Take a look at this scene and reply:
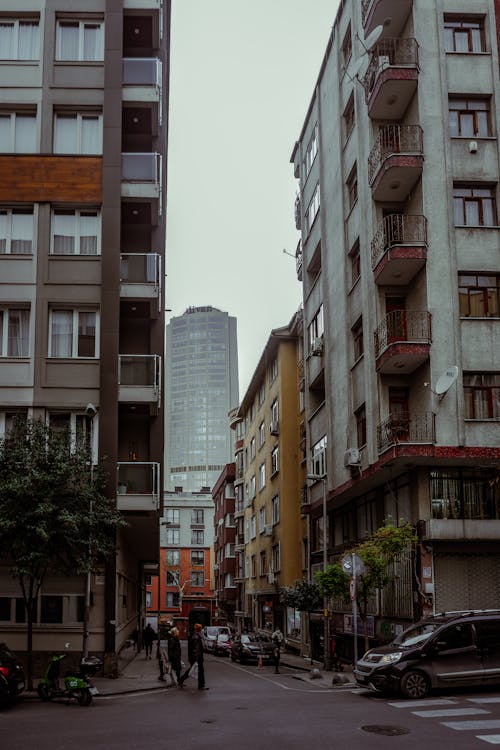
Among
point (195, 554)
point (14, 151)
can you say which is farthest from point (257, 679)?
point (195, 554)

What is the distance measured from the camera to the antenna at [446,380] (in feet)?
86.5

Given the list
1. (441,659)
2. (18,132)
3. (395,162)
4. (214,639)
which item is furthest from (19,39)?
(214,639)

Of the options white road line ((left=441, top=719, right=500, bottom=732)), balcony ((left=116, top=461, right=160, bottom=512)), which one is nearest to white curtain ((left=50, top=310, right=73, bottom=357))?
balcony ((left=116, top=461, right=160, bottom=512))

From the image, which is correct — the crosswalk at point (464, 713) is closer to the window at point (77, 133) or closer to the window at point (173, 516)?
the window at point (77, 133)

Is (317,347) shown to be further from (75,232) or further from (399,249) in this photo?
(75,232)

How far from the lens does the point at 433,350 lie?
27.9m

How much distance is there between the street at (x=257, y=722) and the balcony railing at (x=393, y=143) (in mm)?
17265

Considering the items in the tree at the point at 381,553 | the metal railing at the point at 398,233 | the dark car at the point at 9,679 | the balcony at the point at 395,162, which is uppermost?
the balcony at the point at 395,162

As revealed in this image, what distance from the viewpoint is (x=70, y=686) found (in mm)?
19109

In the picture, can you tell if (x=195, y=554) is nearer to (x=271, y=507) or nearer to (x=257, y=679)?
(x=271, y=507)

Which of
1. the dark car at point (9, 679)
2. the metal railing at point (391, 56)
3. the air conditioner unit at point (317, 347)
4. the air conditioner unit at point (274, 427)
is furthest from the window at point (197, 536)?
the dark car at point (9, 679)

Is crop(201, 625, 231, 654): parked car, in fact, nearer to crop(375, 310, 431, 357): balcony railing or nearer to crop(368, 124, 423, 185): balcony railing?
crop(375, 310, 431, 357): balcony railing

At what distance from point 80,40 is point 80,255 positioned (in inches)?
307

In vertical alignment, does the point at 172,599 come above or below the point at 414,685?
below
